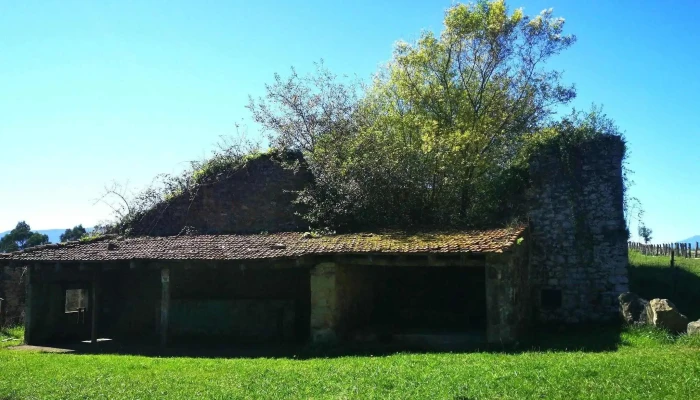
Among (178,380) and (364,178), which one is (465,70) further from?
(178,380)

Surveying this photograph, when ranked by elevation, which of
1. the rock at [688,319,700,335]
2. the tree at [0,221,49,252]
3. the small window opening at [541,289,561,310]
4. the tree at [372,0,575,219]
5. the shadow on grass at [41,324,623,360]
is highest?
the tree at [372,0,575,219]

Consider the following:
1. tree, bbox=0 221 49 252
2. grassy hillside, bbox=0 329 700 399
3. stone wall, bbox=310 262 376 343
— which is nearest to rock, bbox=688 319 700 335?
grassy hillside, bbox=0 329 700 399

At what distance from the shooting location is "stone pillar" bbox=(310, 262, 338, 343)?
1540cm

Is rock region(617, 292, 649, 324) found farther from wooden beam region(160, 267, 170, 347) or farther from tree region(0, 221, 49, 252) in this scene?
tree region(0, 221, 49, 252)

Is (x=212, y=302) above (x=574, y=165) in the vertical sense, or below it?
below

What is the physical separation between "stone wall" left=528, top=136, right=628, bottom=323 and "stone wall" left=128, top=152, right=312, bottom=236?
8.10m

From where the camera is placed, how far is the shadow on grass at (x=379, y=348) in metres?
13.9

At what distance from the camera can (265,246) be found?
17125 mm

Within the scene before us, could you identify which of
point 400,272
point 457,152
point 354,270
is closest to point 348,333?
point 354,270

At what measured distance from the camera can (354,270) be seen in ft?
56.4

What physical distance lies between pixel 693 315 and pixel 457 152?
907 centimetres

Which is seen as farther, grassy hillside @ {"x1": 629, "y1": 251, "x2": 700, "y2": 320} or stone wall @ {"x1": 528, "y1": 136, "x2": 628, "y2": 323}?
grassy hillside @ {"x1": 629, "y1": 251, "x2": 700, "y2": 320}

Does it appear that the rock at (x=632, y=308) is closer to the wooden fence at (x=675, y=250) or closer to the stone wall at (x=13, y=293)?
the wooden fence at (x=675, y=250)

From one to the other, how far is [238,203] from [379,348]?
8879 mm
